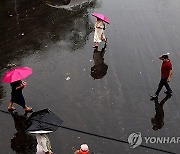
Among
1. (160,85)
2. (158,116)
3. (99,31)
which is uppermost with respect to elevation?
(99,31)

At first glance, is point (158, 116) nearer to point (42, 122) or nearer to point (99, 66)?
point (99, 66)

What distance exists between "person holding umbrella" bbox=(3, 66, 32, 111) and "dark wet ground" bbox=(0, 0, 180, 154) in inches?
20.9

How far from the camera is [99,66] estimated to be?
11883mm

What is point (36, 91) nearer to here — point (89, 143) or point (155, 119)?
point (89, 143)

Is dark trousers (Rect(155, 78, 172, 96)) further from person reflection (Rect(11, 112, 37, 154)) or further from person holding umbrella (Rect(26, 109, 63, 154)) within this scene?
person reflection (Rect(11, 112, 37, 154))

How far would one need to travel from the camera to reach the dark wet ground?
8.94m

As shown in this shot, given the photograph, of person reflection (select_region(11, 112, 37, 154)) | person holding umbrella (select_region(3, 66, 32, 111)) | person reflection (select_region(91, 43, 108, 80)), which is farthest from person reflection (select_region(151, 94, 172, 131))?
person holding umbrella (select_region(3, 66, 32, 111))

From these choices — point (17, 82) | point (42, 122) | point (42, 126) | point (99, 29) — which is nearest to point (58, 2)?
point (99, 29)

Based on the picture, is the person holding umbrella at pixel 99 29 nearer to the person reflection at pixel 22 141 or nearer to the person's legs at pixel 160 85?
the person's legs at pixel 160 85

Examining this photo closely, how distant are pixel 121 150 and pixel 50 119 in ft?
7.06

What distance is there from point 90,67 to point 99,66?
13.1 inches

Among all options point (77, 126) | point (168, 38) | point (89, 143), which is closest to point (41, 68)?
point (77, 126)

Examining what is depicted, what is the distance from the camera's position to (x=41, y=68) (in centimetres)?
1193

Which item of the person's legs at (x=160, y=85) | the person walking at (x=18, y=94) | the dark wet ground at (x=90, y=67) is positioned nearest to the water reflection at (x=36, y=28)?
the dark wet ground at (x=90, y=67)
